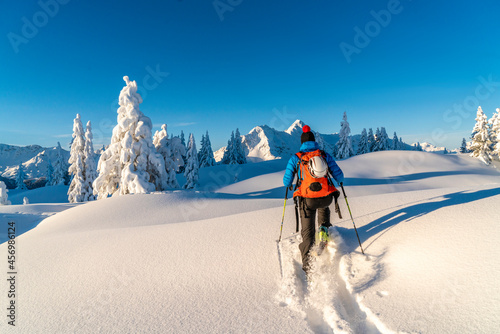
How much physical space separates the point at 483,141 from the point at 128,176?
4948 centimetres

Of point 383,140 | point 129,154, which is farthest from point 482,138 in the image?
point 129,154

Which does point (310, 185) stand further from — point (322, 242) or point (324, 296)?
point (324, 296)

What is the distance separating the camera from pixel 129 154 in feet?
53.7

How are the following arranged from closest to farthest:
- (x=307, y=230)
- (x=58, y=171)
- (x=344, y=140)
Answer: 1. (x=307, y=230)
2. (x=344, y=140)
3. (x=58, y=171)

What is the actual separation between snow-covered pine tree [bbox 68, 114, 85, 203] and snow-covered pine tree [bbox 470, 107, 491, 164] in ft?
193

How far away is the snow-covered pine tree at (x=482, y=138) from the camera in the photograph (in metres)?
35.7

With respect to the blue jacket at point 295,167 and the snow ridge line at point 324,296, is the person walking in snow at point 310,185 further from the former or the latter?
the snow ridge line at point 324,296

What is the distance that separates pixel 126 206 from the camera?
1061 cm

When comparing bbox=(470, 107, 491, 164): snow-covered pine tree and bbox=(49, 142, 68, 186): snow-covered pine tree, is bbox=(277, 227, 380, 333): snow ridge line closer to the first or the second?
bbox=(470, 107, 491, 164): snow-covered pine tree

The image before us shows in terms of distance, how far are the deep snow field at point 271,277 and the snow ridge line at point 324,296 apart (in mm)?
16

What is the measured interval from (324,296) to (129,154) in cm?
1655

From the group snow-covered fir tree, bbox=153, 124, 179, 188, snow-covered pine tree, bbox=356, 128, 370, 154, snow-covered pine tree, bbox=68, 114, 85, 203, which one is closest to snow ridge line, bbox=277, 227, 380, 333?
snow-covered fir tree, bbox=153, 124, 179, 188

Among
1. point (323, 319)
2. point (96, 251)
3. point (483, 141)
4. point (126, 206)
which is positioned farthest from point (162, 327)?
point (483, 141)

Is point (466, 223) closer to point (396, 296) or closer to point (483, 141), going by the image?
point (396, 296)
